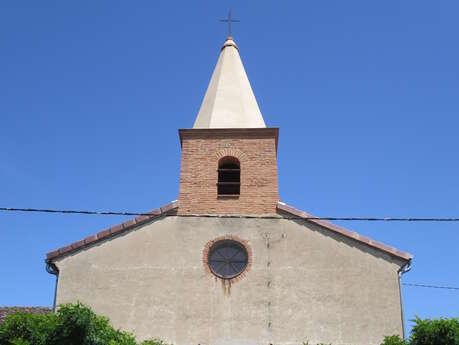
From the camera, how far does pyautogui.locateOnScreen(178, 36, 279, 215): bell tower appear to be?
57.5 ft

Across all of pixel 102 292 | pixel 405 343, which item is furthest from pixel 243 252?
pixel 405 343

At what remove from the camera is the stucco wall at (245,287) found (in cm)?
1574

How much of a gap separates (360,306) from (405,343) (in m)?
2.09

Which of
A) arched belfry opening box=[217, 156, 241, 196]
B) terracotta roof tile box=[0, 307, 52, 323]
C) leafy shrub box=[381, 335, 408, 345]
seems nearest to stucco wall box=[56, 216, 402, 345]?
leafy shrub box=[381, 335, 408, 345]

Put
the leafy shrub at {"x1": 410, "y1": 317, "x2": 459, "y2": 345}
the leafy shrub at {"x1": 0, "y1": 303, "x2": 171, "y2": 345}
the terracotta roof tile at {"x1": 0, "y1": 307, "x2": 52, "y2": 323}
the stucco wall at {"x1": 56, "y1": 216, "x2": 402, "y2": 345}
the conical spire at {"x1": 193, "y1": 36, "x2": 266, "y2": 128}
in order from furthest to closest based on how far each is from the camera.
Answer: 1. the terracotta roof tile at {"x1": 0, "y1": 307, "x2": 52, "y2": 323}
2. the conical spire at {"x1": 193, "y1": 36, "x2": 266, "y2": 128}
3. the stucco wall at {"x1": 56, "y1": 216, "x2": 402, "y2": 345}
4. the leafy shrub at {"x1": 0, "y1": 303, "x2": 171, "y2": 345}
5. the leafy shrub at {"x1": 410, "y1": 317, "x2": 459, "y2": 345}

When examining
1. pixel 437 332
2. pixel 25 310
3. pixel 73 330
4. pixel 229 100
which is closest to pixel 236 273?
pixel 73 330

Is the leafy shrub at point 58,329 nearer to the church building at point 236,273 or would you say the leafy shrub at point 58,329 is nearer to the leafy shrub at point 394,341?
the church building at point 236,273

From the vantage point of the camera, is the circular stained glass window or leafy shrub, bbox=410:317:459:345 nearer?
leafy shrub, bbox=410:317:459:345

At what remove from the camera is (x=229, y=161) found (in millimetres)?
18516

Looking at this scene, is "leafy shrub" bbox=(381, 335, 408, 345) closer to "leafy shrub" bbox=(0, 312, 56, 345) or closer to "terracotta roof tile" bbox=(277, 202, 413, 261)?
"terracotta roof tile" bbox=(277, 202, 413, 261)

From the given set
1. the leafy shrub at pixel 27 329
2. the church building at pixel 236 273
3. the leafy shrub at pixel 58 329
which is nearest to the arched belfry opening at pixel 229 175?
the church building at pixel 236 273

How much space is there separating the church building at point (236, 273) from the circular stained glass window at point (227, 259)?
26 mm

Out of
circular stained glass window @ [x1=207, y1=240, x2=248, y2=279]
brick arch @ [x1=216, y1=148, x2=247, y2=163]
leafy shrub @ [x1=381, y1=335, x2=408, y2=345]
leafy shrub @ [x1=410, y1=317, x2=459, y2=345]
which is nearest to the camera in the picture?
leafy shrub @ [x1=410, y1=317, x2=459, y2=345]

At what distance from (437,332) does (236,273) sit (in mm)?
5214
